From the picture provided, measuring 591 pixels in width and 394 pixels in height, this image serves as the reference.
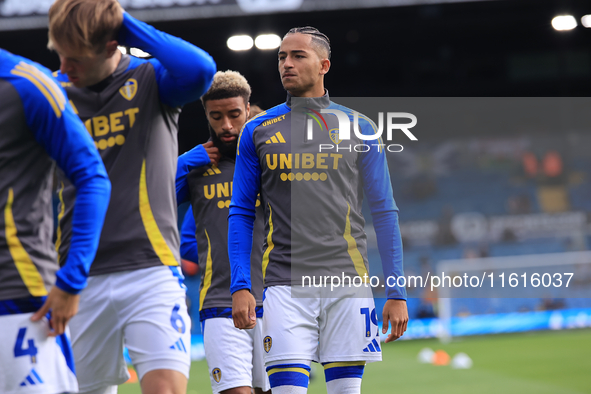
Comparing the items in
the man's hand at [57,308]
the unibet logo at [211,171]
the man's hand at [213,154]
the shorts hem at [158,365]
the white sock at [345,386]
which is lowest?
the white sock at [345,386]

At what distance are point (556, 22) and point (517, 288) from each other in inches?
265

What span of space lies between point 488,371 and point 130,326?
27.6 feet

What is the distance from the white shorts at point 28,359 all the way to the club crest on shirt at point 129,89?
1.01 meters

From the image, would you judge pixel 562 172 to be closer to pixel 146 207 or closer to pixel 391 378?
pixel 391 378

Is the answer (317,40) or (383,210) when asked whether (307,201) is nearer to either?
(383,210)

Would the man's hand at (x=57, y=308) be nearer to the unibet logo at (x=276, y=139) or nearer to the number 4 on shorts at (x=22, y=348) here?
the number 4 on shorts at (x=22, y=348)

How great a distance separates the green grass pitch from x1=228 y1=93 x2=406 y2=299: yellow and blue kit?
17.7 ft

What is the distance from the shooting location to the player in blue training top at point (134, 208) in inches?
97.7

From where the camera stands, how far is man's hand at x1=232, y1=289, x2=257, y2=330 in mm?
3121

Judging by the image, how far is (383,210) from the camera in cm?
332

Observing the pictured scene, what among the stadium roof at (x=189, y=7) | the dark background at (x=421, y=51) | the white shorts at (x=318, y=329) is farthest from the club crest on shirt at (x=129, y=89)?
the dark background at (x=421, y=51)

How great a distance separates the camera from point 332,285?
3172 millimetres

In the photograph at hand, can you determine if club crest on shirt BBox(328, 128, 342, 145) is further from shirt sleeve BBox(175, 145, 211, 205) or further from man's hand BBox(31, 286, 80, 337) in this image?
man's hand BBox(31, 286, 80, 337)

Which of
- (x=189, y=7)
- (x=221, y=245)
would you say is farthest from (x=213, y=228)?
(x=189, y=7)
